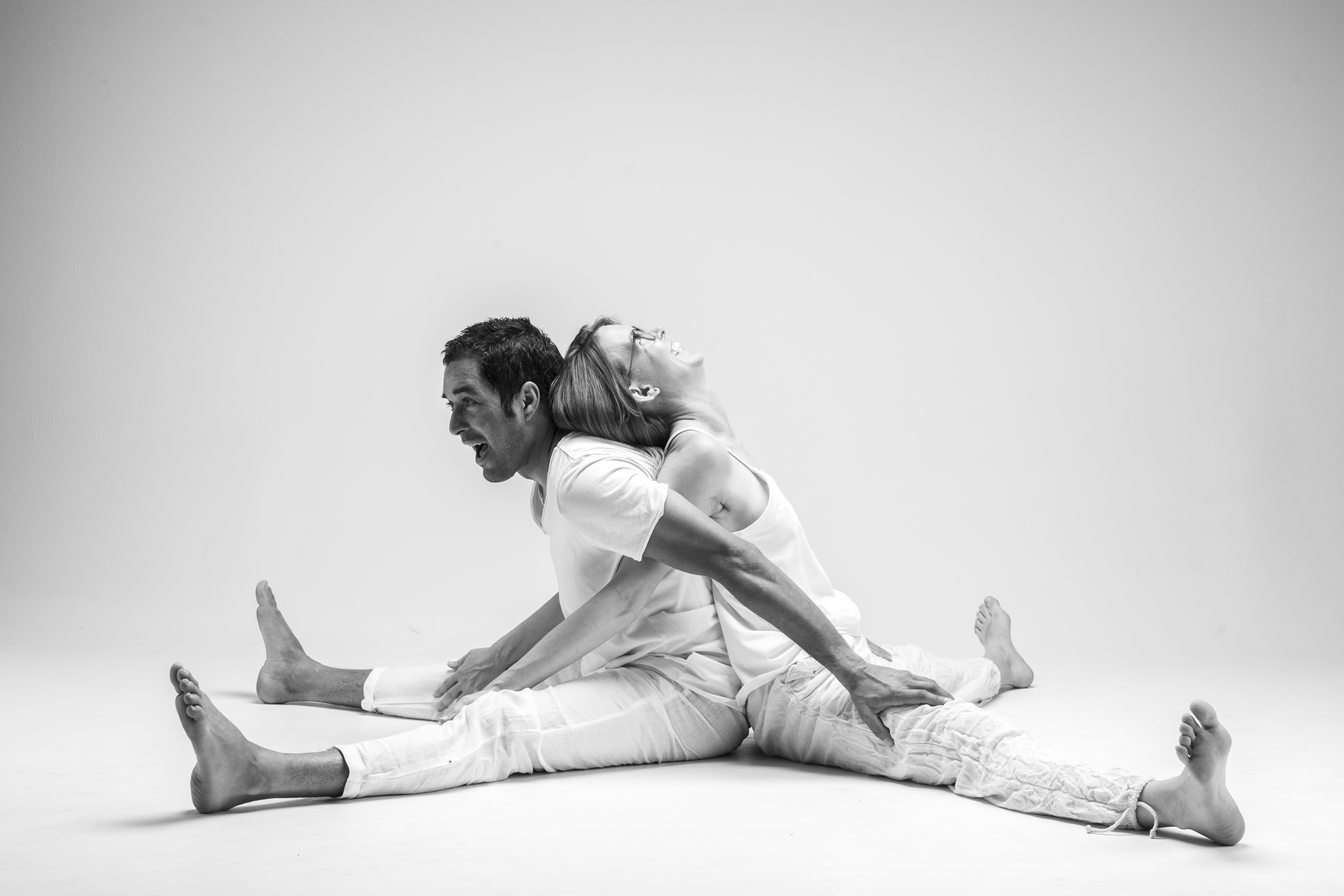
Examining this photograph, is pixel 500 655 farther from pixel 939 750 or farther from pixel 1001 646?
pixel 1001 646

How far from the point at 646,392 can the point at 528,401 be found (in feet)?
0.89

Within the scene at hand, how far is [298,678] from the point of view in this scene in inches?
129

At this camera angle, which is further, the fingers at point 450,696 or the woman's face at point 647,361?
the fingers at point 450,696

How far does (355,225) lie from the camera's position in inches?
200

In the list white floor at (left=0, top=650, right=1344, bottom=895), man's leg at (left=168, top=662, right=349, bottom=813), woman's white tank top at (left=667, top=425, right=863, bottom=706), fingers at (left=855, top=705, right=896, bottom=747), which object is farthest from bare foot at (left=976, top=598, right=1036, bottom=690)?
man's leg at (left=168, top=662, right=349, bottom=813)

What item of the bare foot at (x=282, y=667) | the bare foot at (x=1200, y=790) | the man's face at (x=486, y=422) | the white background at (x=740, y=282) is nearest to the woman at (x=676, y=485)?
the man's face at (x=486, y=422)

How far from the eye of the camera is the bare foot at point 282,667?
328 centimetres

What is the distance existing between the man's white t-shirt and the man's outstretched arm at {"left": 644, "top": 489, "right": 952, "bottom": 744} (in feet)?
0.34

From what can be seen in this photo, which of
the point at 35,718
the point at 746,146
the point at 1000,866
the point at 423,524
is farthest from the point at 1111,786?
the point at 746,146

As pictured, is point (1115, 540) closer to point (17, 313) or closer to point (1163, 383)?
point (1163, 383)

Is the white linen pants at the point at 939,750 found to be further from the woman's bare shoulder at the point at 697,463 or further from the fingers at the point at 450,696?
the fingers at the point at 450,696

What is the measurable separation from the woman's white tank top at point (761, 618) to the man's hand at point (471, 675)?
608 mm

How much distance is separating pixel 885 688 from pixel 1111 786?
1.36ft

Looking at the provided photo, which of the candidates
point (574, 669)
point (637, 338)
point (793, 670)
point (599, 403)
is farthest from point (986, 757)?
point (637, 338)
